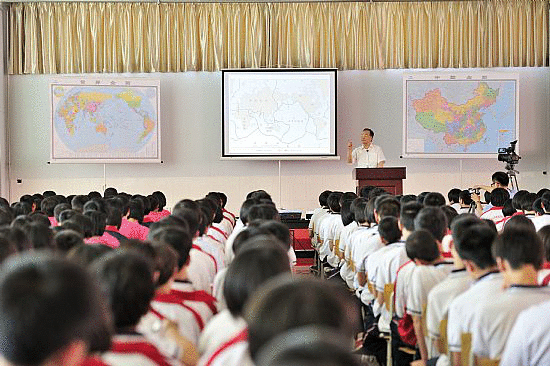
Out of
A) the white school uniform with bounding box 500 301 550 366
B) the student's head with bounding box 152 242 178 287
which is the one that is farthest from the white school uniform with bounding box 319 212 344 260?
the white school uniform with bounding box 500 301 550 366

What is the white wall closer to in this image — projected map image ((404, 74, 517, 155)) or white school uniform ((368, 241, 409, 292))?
projected map image ((404, 74, 517, 155))

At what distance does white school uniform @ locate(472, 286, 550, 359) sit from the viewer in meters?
3.05

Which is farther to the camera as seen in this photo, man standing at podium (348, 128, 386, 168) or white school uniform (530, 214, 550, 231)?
man standing at podium (348, 128, 386, 168)

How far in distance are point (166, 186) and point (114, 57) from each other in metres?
2.04

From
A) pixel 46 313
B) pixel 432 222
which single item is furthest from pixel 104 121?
pixel 46 313

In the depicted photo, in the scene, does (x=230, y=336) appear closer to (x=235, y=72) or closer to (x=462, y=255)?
(x=462, y=255)

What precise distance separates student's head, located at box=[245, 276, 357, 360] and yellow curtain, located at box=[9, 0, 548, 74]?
11.1 meters

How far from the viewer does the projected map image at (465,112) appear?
40.3 feet

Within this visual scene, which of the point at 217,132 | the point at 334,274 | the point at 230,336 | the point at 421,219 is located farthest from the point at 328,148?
the point at 230,336

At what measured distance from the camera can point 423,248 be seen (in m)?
4.13

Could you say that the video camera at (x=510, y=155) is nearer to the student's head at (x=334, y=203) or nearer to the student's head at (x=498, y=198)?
the student's head at (x=498, y=198)

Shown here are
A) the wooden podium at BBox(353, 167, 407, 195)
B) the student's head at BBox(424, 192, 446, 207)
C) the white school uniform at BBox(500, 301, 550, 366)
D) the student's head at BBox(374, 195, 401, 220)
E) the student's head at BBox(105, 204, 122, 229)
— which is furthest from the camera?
the wooden podium at BBox(353, 167, 407, 195)

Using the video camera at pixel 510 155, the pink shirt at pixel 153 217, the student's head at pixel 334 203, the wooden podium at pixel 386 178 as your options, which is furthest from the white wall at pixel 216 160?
the student's head at pixel 334 203

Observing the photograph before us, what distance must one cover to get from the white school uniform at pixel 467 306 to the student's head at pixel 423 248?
80 centimetres
